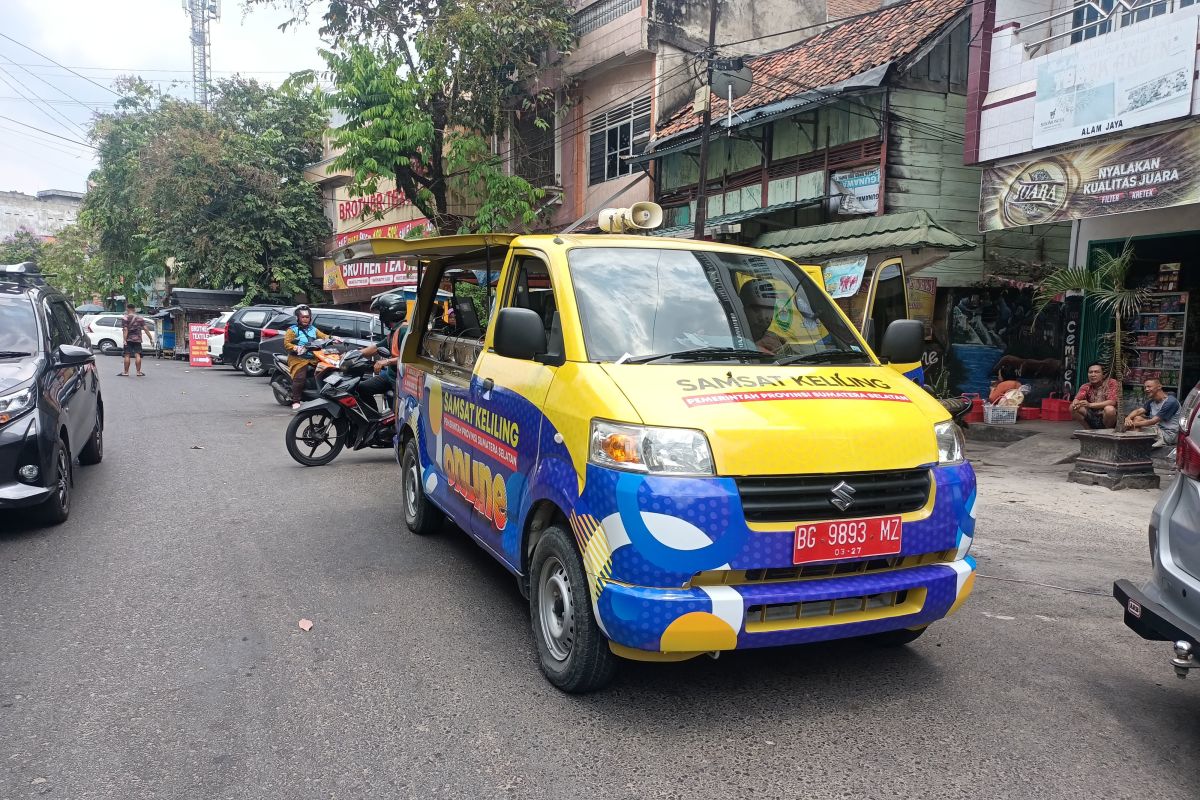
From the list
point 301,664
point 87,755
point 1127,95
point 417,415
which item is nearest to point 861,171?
point 1127,95

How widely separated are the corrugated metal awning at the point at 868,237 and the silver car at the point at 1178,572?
7.79 meters

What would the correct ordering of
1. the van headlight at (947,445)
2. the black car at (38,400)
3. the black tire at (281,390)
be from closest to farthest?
the van headlight at (947,445)
the black car at (38,400)
the black tire at (281,390)

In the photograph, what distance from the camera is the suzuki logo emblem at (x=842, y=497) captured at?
3.22 meters

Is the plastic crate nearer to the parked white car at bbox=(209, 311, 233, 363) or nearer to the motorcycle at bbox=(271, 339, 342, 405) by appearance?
the motorcycle at bbox=(271, 339, 342, 405)

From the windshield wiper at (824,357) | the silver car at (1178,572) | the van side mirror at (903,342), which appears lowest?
the silver car at (1178,572)

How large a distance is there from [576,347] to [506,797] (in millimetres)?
1848

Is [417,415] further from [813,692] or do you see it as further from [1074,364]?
[1074,364]

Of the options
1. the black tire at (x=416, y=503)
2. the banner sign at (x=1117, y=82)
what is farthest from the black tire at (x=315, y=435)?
the banner sign at (x=1117, y=82)

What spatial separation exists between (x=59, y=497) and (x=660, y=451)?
5279mm

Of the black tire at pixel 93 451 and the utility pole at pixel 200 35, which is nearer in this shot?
the black tire at pixel 93 451

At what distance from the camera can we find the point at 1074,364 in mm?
13102

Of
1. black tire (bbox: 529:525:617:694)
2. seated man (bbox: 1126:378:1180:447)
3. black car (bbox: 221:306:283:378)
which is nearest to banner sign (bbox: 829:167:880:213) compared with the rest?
seated man (bbox: 1126:378:1180:447)

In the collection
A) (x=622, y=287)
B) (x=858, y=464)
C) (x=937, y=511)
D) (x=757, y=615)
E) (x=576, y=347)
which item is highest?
(x=622, y=287)

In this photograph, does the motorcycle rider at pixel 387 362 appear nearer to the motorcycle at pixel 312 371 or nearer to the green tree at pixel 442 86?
the motorcycle at pixel 312 371
